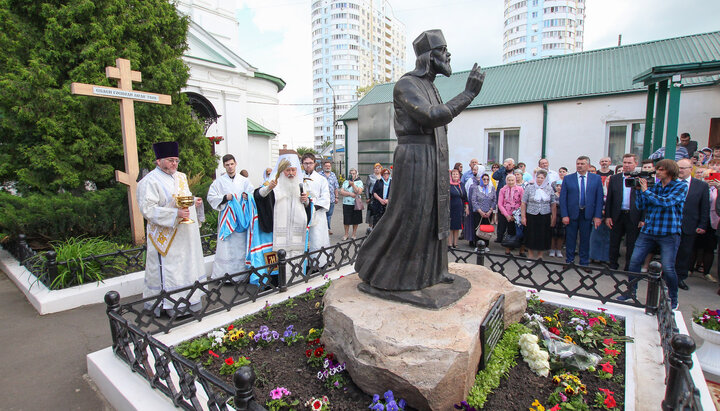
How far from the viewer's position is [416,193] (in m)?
3.22

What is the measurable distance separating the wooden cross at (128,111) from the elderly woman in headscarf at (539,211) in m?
7.44

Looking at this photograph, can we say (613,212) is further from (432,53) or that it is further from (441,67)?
(432,53)

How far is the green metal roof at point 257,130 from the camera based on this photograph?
19.0m

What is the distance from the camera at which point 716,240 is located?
21.0ft

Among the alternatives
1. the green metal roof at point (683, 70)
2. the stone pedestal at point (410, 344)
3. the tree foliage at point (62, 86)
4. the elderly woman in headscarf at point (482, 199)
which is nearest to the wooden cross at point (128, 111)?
the tree foliage at point (62, 86)

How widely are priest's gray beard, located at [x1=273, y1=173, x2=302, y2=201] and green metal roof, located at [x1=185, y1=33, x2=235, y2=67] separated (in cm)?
1263

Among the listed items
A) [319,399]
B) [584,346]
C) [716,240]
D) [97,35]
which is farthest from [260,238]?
[716,240]

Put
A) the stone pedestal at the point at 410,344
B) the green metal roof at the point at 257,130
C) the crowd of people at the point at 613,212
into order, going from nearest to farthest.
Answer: the stone pedestal at the point at 410,344, the crowd of people at the point at 613,212, the green metal roof at the point at 257,130

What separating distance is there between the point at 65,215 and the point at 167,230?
355cm

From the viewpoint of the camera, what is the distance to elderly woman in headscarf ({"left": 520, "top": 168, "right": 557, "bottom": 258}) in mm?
6961

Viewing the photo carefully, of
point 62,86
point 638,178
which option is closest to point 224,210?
point 62,86

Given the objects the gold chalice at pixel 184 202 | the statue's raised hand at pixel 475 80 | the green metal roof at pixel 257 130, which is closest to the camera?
the statue's raised hand at pixel 475 80

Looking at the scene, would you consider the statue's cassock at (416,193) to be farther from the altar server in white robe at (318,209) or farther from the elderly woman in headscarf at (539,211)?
the elderly woman in headscarf at (539,211)

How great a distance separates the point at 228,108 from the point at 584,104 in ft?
48.5
